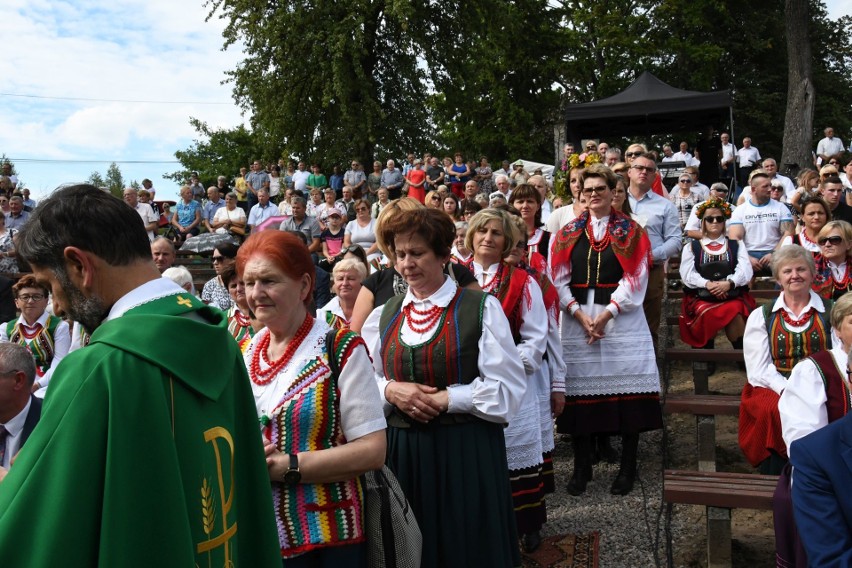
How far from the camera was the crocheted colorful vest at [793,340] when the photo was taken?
4500mm

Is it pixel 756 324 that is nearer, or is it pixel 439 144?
pixel 756 324

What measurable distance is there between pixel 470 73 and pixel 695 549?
2165cm

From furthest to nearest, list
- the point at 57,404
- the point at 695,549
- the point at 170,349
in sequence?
the point at 695,549 → the point at 170,349 → the point at 57,404

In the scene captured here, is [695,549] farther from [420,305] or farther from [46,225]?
[46,225]

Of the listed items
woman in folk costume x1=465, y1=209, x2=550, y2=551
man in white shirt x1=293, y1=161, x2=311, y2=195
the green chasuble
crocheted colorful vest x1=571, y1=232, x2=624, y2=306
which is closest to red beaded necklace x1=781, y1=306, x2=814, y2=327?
crocheted colorful vest x1=571, y1=232, x2=624, y2=306

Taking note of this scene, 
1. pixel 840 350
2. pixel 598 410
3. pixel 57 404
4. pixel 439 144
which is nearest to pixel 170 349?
pixel 57 404

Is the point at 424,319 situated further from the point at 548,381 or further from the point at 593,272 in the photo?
the point at 593,272

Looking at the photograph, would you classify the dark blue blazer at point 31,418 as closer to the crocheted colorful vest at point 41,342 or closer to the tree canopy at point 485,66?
the crocheted colorful vest at point 41,342

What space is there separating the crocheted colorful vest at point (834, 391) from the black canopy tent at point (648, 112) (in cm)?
1252

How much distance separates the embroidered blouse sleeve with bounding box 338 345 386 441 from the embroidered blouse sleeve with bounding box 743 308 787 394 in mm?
3010

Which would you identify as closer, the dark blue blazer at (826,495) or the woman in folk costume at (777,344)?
the dark blue blazer at (826,495)

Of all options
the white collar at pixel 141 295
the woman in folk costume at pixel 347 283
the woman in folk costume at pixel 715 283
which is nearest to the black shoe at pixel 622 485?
the woman in folk costume at pixel 347 283

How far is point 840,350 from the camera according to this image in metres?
3.57

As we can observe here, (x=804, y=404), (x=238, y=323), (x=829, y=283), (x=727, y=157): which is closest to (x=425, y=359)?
(x=238, y=323)
